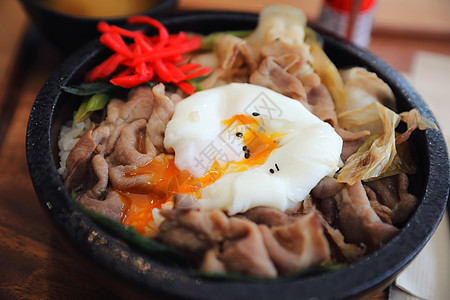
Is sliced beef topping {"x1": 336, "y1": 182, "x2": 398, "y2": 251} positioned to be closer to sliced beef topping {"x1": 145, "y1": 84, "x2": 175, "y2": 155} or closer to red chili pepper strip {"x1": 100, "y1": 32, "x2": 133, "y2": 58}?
sliced beef topping {"x1": 145, "y1": 84, "x2": 175, "y2": 155}

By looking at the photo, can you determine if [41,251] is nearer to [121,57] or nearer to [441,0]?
[121,57]

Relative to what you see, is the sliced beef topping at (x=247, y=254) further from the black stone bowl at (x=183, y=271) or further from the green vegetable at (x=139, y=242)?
the green vegetable at (x=139, y=242)

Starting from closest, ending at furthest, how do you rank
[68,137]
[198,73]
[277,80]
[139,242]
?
1. [139,242]
2. [68,137]
3. [277,80]
4. [198,73]

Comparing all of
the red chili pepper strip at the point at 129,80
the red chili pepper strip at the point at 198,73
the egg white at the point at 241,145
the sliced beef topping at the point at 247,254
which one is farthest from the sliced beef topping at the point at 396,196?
the red chili pepper strip at the point at 129,80

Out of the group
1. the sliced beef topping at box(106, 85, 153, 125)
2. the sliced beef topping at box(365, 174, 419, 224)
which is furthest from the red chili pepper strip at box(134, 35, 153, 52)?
the sliced beef topping at box(365, 174, 419, 224)

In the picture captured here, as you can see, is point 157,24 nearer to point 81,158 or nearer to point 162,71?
point 162,71

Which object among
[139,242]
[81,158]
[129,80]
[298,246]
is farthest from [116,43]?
[298,246]
